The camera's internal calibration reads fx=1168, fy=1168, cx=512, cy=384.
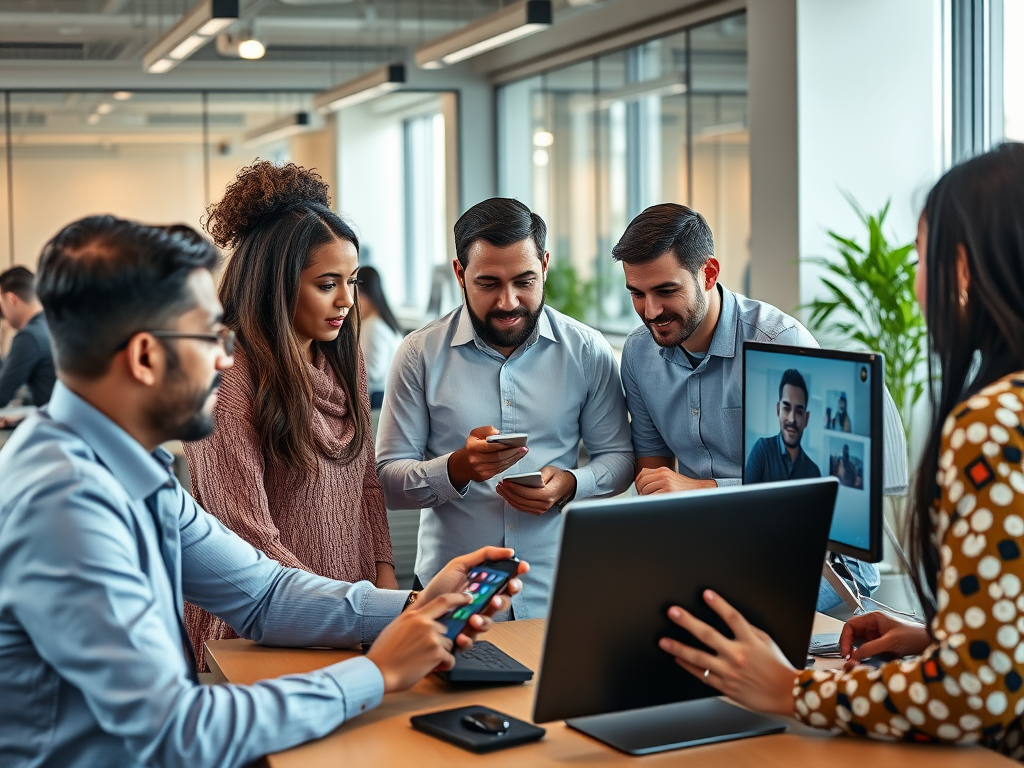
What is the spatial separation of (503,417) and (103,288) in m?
1.47

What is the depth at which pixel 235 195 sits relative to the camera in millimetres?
2639

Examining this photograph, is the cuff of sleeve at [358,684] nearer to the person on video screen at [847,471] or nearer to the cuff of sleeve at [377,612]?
the cuff of sleeve at [377,612]

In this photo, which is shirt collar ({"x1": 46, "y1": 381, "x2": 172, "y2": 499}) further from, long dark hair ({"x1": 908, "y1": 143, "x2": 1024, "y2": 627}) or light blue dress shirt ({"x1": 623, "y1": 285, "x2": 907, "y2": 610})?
light blue dress shirt ({"x1": 623, "y1": 285, "x2": 907, "y2": 610})

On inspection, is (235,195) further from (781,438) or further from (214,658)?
(781,438)

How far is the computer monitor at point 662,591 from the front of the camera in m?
1.62

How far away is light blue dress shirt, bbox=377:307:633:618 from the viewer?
2912mm

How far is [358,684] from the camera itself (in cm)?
175

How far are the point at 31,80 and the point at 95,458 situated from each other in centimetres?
905

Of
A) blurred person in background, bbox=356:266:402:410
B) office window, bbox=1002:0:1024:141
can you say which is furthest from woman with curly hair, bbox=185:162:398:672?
Answer: blurred person in background, bbox=356:266:402:410

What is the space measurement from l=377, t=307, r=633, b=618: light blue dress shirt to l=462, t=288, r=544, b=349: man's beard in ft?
0.13

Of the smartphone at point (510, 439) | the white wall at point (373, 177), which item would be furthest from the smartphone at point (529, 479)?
the white wall at point (373, 177)

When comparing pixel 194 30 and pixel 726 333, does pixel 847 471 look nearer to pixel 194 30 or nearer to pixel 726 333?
pixel 726 333

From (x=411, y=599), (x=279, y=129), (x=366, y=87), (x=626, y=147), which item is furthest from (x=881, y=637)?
(x=279, y=129)

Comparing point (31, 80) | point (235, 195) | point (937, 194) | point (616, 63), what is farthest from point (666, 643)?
point (31, 80)
